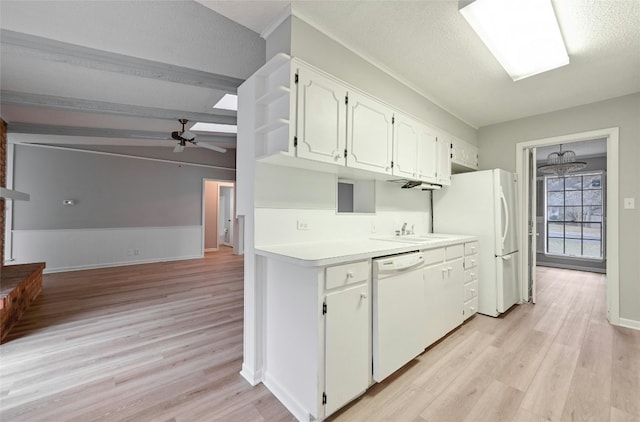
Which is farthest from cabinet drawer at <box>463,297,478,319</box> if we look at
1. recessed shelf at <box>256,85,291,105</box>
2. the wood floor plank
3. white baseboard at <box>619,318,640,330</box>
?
recessed shelf at <box>256,85,291,105</box>

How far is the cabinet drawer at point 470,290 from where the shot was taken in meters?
2.74

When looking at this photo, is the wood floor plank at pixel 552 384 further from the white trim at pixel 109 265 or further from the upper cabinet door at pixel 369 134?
the white trim at pixel 109 265

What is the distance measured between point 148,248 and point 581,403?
6.94 m

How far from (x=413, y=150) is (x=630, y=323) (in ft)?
9.50

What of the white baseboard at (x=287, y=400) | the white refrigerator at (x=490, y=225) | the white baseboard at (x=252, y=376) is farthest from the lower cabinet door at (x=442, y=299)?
the white baseboard at (x=252, y=376)

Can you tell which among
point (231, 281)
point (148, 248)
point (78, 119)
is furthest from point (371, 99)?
point (148, 248)

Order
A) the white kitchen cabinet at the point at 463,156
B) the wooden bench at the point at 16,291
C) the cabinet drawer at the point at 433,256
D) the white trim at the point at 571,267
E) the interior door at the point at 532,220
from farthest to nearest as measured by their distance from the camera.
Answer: the white trim at the point at 571,267, the interior door at the point at 532,220, the white kitchen cabinet at the point at 463,156, the wooden bench at the point at 16,291, the cabinet drawer at the point at 433,256

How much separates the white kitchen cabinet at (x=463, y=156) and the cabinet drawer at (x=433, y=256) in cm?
154

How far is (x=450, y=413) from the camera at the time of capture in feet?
5.06

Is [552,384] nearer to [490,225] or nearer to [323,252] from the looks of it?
[490,225]

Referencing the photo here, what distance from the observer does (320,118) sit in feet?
5.97

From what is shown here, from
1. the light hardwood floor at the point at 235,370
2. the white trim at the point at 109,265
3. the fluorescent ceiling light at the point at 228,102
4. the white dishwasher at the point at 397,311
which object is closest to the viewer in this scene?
the light hardwood floor at the point at 235,370

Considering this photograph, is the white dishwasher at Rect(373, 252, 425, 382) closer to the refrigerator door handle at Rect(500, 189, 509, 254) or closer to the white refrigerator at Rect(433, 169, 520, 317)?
the white refrigerator at Rect(433, 169, 520, 317)

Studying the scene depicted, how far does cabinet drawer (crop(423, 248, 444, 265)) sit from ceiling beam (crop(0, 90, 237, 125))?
11.6 feet
